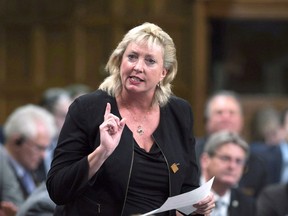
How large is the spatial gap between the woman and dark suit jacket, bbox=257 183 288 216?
3014 mm

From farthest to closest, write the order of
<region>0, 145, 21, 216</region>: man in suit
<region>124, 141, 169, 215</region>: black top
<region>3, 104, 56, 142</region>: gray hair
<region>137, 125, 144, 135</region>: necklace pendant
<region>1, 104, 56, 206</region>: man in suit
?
<region>3, 104, 56, 142</region>: gray hair < <region>1, 104, 56, 206</region>: man in suit < <region>0, 145, 21, 216</region>: man in suit < <region>137, 125, 144, 135</region>: necklace pendant < <region>124, 141, 169, 215</region>: black top

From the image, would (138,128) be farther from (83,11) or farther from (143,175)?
(83,11)

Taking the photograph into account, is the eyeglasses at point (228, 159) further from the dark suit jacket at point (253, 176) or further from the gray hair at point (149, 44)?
the gray hair at point (149, 44)

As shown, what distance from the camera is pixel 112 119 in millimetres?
4812

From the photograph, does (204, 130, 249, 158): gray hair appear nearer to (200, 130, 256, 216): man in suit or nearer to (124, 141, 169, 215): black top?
(200, 130, 256, 216): man in suit

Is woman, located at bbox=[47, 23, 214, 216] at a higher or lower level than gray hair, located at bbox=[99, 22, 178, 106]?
lower

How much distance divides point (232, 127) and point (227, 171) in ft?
5.85

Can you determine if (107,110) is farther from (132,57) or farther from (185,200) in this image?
(185,200)

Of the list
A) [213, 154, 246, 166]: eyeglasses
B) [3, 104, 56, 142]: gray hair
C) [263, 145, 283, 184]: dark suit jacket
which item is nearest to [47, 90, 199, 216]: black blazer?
[213, 154, 246, 166]: eyeglasses

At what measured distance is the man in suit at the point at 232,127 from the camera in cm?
913

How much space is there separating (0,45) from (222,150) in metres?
4.17

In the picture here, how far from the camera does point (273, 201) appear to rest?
8.27m

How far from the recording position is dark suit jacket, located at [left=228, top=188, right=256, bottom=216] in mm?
8023

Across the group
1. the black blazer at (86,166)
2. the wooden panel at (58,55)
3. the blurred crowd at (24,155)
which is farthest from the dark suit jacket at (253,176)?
the black blazer at (86,166)
